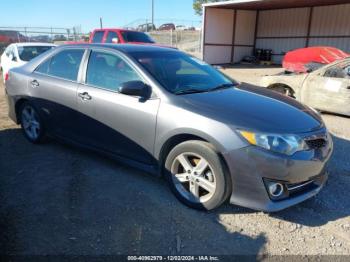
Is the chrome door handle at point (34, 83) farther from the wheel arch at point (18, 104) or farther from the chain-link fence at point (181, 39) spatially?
the chain-link fence at point (181, 39)

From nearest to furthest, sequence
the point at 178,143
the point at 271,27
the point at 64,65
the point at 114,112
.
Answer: the point at 178,143 → the point at 114,112 → the point at 64,65 → the point at 271,27

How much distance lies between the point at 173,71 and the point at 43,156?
232 cm

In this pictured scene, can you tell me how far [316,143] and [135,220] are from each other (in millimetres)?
1915

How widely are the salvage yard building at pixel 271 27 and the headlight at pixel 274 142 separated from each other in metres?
16.9

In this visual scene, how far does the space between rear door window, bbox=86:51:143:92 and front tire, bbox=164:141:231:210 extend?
3.37ft

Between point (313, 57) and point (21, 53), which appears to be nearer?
point (21, 53)

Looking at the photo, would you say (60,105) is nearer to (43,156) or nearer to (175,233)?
(43,156)

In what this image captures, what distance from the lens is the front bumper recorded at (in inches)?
111

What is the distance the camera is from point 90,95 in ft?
13.2

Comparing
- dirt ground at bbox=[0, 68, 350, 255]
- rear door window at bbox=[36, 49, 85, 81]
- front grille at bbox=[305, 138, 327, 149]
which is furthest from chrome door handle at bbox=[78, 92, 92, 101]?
front grille at bbox=[305, 138, 327, 149]

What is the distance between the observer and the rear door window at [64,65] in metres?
→ 4.34

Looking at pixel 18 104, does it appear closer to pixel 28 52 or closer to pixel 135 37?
pixel 28 52

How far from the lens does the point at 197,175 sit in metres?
3.23

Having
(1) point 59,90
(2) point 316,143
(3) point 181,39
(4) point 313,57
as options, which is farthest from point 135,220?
(3) point 181,39
